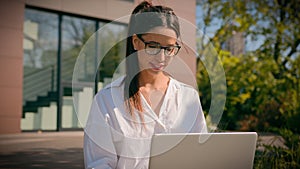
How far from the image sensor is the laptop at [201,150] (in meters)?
1.02

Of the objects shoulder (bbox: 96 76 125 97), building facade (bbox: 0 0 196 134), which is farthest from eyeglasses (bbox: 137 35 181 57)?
building facade (bbox: 0 0 196 134)

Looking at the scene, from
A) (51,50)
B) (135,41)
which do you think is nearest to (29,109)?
(51,50)

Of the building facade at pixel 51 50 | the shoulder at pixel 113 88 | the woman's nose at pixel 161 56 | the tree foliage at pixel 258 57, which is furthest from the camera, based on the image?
the tree foliage at pixel 258 57

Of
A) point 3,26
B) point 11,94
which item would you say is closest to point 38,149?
point 11,94

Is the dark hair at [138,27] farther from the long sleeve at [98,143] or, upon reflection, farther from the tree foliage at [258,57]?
the tree foliage at [258,57]

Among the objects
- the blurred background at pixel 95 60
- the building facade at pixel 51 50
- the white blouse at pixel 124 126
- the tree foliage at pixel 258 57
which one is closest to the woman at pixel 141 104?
the white blouse at pixel 124 126

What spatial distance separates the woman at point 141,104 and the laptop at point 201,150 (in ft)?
0.77

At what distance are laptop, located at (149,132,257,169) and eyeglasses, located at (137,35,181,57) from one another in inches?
11.6

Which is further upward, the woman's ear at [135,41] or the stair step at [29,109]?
the woman's ear at [135,41]

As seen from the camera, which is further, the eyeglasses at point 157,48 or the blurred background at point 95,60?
the blurred background at point 95,60

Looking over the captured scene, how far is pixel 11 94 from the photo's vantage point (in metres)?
8.40

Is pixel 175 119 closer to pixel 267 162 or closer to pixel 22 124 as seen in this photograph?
pixel 267 162

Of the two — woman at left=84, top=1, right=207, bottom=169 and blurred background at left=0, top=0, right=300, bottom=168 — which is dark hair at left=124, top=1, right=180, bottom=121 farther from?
blurred background at left=0, top=0, right=300, bottom=168

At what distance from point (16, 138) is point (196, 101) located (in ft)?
22.2
